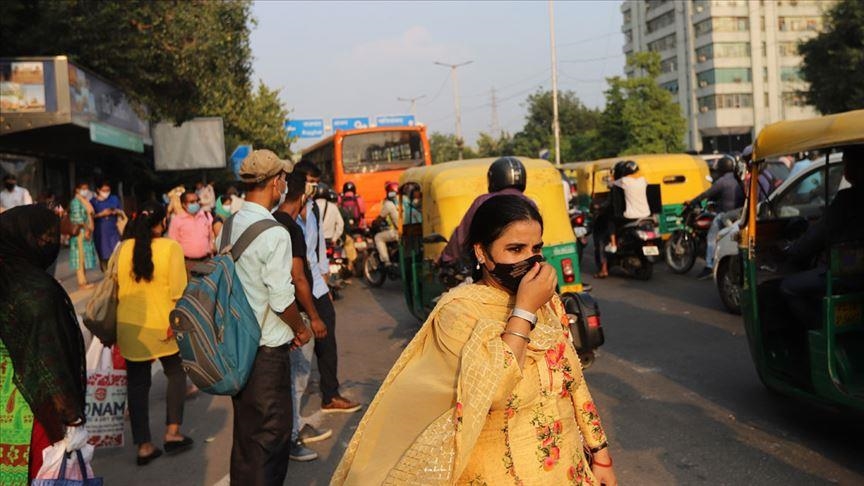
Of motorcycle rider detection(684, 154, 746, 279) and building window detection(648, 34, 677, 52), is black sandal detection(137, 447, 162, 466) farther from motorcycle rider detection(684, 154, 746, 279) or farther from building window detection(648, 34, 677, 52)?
building window detection(648, 34, 677, 52)

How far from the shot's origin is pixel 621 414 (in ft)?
19.8

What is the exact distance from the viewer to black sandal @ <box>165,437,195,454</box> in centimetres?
582

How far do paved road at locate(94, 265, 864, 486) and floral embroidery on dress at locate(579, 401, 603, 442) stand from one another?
219cm

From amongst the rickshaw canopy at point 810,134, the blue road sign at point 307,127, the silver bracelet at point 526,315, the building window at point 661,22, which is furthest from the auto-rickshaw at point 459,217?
the building window at point 661,22

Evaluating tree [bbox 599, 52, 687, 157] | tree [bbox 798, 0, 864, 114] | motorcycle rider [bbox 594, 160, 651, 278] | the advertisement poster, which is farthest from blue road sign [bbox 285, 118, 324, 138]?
motorcycle rider [bbox 594, 160, 651, 278]

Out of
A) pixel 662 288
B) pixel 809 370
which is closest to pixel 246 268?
pixel 809 370

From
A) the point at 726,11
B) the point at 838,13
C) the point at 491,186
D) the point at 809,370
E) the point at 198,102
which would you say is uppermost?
the point at 726,11

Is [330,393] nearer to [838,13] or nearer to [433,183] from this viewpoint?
[433,183]

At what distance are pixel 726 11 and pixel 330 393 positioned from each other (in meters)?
79.1

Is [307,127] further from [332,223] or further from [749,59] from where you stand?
[749,59]

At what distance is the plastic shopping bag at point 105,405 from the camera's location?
5.62 m

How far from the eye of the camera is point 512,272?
2.44m

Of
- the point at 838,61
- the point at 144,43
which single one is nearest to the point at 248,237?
the point at 144,43

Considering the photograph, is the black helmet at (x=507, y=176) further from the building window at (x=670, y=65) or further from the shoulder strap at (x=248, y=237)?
the building window at (x=670, y=65)
